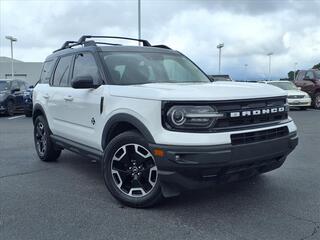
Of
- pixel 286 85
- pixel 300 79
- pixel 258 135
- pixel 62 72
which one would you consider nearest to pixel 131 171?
pixel 258 135

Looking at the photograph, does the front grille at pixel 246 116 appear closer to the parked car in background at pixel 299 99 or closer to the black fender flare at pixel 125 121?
the black fender flare at pixel 125 121

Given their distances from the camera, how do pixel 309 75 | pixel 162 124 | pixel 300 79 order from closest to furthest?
pixel 162 124
pixel 309 75
pixel 300 79

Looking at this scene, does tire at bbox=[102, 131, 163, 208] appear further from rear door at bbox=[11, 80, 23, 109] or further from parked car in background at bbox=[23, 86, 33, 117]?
rear door at bbox=[11, 80, 23, 109]

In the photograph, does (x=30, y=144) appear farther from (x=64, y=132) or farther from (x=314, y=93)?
(x=314, y=93)

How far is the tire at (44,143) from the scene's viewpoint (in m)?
6.84

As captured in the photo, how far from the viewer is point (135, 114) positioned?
14.3 feet

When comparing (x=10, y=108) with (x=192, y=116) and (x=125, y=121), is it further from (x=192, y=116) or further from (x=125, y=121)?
(x=192, y=116)

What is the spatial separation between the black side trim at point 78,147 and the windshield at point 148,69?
945 mm

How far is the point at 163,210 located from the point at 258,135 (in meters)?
1.29

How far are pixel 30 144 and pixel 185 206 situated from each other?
5.59 meters

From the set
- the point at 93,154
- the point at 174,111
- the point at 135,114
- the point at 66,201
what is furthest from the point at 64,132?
the point at 174,111

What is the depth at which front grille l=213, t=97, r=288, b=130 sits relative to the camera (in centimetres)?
403

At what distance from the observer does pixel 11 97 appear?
1759 cm

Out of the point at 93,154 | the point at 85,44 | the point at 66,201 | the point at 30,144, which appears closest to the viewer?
the point at 66,201
